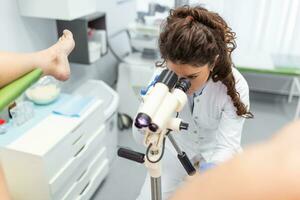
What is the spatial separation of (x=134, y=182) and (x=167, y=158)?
0.76m

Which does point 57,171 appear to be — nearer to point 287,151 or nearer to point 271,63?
point 287,151

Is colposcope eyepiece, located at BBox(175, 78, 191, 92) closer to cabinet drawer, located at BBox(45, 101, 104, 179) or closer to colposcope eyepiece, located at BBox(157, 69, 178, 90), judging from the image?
colposcope eyepiece, located at BBox(157, 69, 178, 90)

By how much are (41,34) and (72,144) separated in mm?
945

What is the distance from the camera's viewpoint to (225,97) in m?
1.51

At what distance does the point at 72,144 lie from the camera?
1.72m

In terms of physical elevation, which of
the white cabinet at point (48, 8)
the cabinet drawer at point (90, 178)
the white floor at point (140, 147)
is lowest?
the white floor at point (140, 147)

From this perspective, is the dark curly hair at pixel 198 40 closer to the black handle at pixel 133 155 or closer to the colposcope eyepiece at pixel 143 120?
the black handle at pixel 133 155

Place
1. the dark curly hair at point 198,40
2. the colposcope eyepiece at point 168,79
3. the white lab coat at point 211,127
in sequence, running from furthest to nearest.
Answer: the white lab coat at point 211,127 < the dark curly hair at point 198,40 < the colposcope eyepiece at point 168,79

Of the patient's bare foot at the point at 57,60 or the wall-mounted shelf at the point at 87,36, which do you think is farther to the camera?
the wall-mounted shelf at the point at 87,36

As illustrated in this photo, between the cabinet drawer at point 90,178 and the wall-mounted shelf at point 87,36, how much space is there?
754mm

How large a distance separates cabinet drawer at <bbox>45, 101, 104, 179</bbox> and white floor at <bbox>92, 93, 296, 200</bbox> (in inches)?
20.5

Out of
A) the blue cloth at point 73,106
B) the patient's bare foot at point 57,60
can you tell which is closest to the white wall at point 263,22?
the blue cloth at point 73,106

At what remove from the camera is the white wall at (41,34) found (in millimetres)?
1922

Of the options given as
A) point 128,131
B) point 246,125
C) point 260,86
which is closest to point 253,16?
point 260,86
